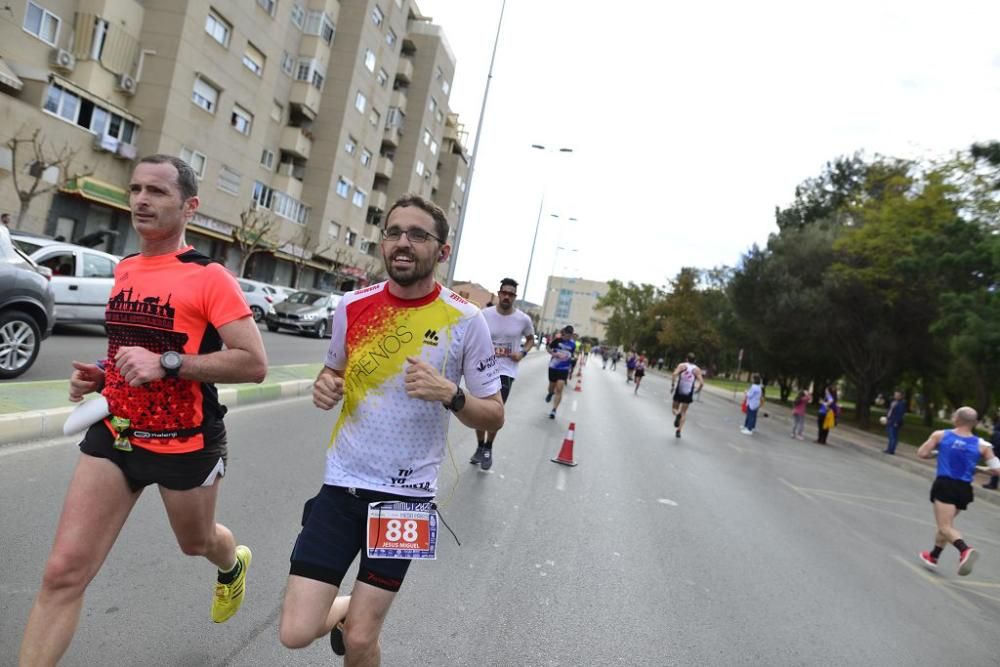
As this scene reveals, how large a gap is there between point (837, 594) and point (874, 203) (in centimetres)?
2640

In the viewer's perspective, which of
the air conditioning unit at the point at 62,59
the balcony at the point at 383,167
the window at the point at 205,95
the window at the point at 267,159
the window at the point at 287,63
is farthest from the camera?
the balcony at the point at 383,167

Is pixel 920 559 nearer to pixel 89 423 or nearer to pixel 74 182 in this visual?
pixel 89 423

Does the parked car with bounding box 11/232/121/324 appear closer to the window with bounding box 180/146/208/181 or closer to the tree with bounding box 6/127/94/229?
the tree with bounding box 6/127/94/229

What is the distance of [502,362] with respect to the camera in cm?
791

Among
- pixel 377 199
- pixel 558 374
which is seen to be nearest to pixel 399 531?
pixel 558 374

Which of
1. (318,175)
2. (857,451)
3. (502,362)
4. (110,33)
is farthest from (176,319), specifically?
(318,175)

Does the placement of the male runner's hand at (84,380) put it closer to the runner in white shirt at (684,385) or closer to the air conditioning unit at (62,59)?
the runner in white shirt at (684,385)

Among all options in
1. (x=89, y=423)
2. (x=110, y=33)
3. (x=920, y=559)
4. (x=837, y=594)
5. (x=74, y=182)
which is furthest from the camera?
(x=110, y=33)

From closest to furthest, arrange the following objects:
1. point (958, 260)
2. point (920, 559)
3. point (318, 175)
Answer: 1. point (920, 559)
2. point (958, 260)
3. point (318, 175)

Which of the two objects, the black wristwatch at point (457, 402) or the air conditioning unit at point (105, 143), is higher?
the air conditioning unit at point (105, 143)

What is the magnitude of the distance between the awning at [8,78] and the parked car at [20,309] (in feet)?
53.4

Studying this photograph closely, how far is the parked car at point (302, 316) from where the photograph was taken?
23734 mm

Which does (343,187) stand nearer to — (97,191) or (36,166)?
(97,191)


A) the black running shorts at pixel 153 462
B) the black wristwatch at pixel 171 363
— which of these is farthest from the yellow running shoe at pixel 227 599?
the black wristwatch at pixel 171 363
